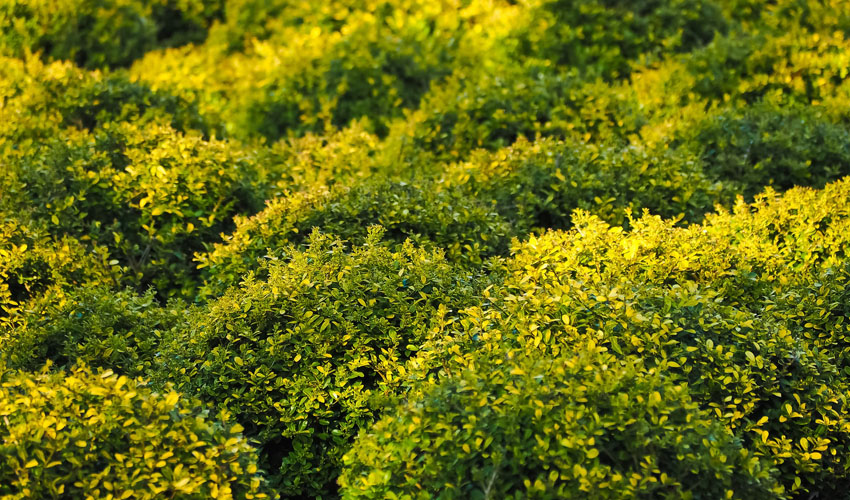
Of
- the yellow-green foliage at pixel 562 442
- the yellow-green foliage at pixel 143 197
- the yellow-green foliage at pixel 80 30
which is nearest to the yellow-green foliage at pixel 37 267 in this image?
the yellow-green foliage at pixel 143 197

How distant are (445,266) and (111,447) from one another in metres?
2.35

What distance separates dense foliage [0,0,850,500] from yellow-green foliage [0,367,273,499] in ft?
0.06

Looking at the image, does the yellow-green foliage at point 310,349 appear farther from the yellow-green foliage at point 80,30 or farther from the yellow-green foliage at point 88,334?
the yellow-green foliage at point 80,30

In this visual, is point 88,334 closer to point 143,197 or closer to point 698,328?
point 143,197

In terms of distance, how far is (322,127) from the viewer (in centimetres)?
964

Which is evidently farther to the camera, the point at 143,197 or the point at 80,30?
the point at 80,30

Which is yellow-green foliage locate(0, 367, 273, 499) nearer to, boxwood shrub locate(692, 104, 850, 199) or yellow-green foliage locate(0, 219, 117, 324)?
yellow-green foliage locate(0, 219, 117, 324)

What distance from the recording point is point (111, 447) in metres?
3.97

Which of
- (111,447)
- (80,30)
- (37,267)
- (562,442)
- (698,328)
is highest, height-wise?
(80,30)

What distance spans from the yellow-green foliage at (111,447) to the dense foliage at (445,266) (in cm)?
2

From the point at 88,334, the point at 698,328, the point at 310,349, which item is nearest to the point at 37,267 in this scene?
the point at 88,334

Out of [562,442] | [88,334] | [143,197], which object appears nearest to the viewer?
[562,442]

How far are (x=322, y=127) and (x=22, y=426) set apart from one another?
6246mm

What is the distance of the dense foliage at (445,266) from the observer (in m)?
3.93
